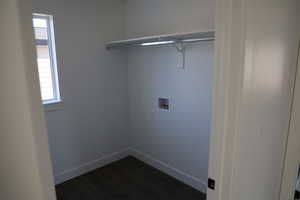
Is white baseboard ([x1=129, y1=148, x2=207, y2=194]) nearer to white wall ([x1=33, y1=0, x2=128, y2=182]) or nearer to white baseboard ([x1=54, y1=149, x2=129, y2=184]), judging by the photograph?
white baseboard ([x1=54, y1=149, x2=129, y2=184])

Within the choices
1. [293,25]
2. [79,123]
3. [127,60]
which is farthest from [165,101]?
[293,25]

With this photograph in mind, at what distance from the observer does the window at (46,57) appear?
94.7 inches

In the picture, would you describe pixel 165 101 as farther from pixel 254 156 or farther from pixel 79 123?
pixel 254 156

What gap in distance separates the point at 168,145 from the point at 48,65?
6.06ft

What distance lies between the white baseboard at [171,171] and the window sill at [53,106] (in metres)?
1.42

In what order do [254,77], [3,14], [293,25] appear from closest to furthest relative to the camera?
[3,14], [254,77], [293,25]

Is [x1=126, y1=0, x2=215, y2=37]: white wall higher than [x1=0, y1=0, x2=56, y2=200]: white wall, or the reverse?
[x1=126, y1=0, x2=215, y2=37]: white wall

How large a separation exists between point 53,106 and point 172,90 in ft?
4.83

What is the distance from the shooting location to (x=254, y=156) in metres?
1.26

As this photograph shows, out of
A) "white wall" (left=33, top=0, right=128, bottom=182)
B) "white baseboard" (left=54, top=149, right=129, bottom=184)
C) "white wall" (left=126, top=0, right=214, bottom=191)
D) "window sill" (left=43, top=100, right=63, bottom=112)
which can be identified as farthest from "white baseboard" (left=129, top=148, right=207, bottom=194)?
"window sill" (left=43, top=100, right=63, bottom=112)

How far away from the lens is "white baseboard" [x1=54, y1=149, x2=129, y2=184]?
2.77m

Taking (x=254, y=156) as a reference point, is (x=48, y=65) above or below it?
above

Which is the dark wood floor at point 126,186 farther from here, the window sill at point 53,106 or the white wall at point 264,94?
the white wall at point 264,94

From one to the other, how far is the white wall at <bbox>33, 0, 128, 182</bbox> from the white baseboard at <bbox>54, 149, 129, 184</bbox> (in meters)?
0.01
